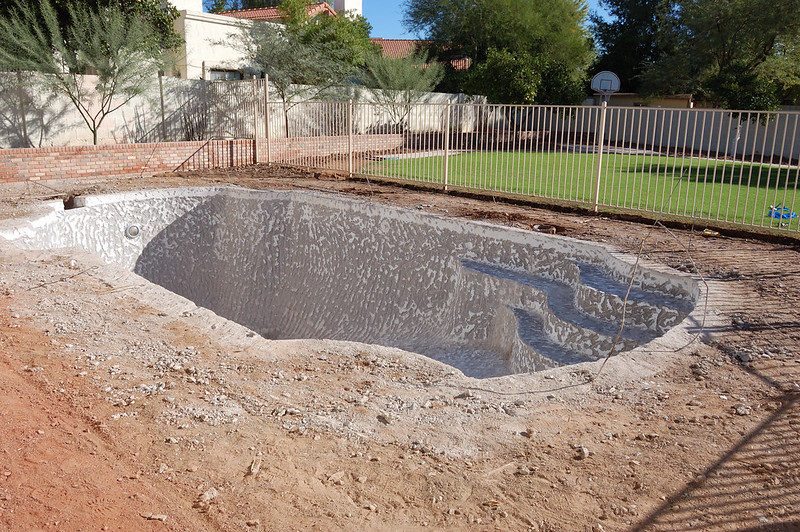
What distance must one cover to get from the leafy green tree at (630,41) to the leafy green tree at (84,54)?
90.1 feet

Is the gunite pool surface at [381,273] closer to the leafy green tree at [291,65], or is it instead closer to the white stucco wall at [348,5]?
the leafy green tree at [291,65]

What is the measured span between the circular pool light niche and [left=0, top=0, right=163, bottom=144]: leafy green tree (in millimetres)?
4697

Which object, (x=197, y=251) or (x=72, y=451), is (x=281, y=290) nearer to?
(x=197, y=251)

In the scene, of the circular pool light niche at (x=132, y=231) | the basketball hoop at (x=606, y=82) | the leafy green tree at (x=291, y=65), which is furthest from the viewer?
the basketball hoop at (x=606, y=82)

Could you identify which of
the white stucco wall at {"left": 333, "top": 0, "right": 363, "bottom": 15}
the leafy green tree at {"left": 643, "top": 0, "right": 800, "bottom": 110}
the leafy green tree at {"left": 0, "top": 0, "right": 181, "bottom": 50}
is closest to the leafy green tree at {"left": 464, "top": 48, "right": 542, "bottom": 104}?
the leafy green tree at {"left": 643, "top": 0, "right": 800, "bottom": 110}

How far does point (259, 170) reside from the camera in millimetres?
15969

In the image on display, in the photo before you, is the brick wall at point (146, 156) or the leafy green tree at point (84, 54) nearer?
the brick wall at point (146, 156)

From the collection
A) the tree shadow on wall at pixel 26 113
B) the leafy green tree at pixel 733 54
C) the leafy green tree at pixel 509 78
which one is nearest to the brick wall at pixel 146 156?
the tree shadow on wall at pixel 26 113

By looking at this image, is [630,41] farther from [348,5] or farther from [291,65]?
[291,65]

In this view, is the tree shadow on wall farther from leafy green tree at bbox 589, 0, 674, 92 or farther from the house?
leafy green tree at bbox 589, 0, 674, 92

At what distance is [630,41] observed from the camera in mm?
36062

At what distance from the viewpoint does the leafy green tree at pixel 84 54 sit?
14482mm

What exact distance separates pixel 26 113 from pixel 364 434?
14260 mm

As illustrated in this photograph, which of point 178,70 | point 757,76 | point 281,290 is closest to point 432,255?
point 281,290
